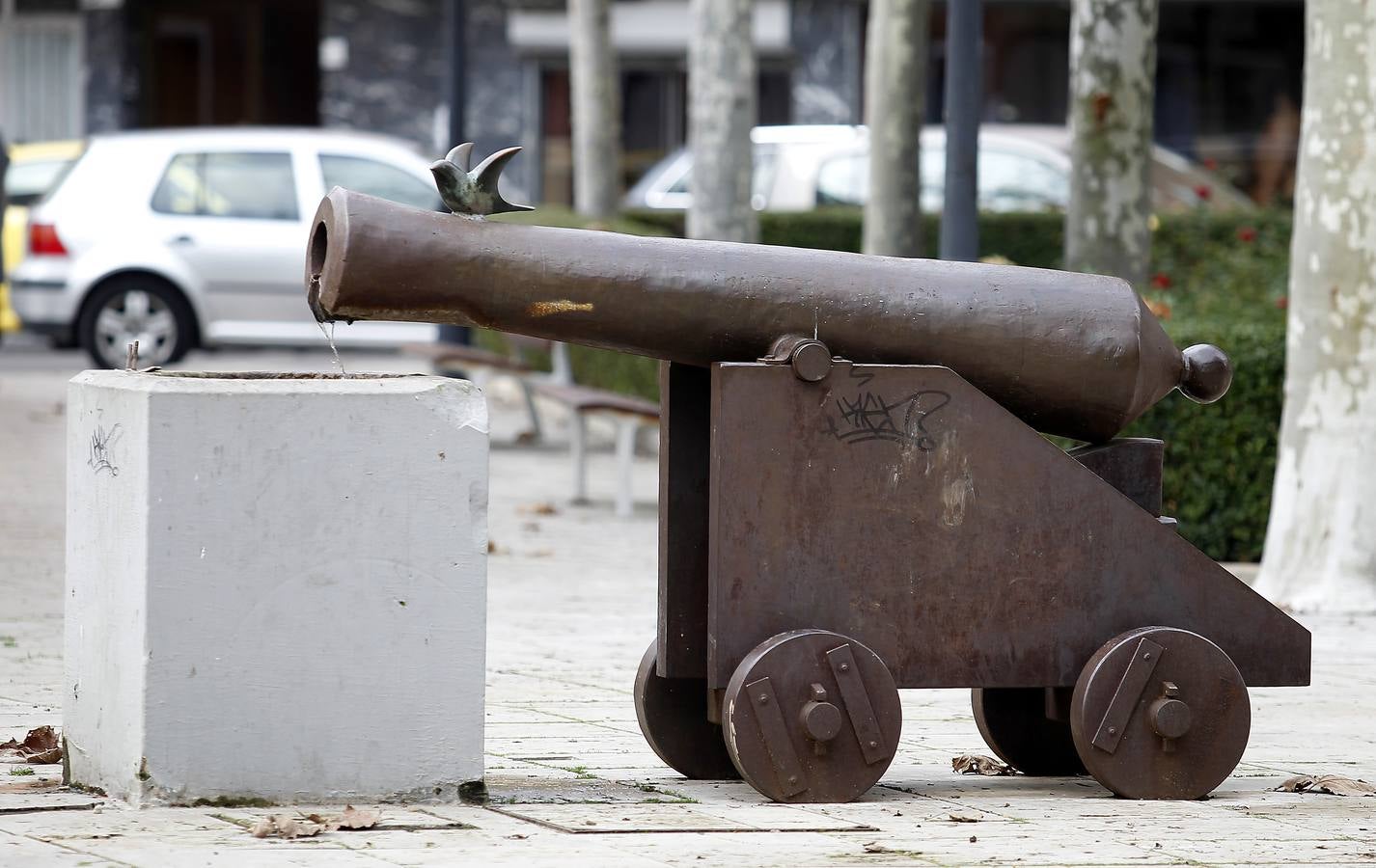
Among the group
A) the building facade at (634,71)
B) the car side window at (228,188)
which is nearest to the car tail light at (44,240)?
the car side window at (228,188)

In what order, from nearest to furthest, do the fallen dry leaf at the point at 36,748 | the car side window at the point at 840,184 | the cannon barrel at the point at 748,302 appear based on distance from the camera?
the cannon barrel at the point at 748,302 → the fallen dry leaf at the point at 36,748 → the car side window at the point at 840,184

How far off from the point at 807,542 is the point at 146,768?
144 centimetres

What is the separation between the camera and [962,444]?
4.79 meters

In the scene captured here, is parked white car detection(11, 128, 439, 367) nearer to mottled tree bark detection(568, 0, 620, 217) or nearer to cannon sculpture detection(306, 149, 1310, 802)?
mottled tree bark detection(568, 0, 620, 217)

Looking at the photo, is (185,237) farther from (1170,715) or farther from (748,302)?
(1170,715)

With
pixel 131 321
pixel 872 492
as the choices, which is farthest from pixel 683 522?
pixel 131 321

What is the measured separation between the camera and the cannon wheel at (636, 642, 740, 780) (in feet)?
16.8

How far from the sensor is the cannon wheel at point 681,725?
513 centimetres

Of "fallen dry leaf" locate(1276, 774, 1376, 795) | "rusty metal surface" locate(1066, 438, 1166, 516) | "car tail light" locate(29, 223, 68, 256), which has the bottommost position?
"fallen dry leaf" locate(1276, 774, 1376, 795)

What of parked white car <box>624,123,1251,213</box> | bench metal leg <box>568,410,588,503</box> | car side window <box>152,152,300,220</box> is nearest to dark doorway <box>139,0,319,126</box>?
parked white car <box>624,123,1251,213</box>

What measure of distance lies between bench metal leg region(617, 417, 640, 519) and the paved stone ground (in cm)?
302

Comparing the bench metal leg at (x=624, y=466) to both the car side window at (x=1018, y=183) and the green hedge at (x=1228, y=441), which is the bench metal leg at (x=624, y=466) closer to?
Answer: the green hedge at (x=1228, y=441)

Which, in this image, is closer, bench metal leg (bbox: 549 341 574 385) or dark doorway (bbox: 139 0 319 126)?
bench metal leg (bbox: 549 341 574 385)

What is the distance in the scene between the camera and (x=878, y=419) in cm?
475
